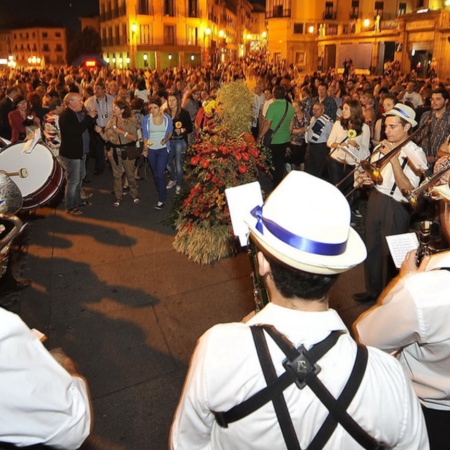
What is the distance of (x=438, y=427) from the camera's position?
83.5 inches

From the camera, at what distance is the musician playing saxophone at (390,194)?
425cm

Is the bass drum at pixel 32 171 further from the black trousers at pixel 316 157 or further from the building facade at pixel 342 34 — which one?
the building facade at pixel 342 34

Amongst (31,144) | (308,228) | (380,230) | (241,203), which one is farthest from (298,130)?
(308,228)

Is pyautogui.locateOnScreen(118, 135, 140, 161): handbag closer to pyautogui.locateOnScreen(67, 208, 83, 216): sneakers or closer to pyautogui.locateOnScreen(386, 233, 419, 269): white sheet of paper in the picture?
pyautogui.locateOnScreen(67, 208, 83, 216): sneakers

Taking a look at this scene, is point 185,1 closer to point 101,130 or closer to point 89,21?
point 89,21

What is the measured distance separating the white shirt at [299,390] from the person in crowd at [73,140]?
6.47 meters

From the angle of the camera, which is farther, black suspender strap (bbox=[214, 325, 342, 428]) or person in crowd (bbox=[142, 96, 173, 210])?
person in crowd (bbox=[142, 96, 173, 210])

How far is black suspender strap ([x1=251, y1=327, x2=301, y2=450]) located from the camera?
1354mm

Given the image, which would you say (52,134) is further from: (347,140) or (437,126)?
(437,126)

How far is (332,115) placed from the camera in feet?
30.9

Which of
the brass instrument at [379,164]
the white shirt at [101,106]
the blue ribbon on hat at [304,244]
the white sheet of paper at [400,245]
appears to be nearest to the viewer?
the blue ribbon on hat at [304,244]

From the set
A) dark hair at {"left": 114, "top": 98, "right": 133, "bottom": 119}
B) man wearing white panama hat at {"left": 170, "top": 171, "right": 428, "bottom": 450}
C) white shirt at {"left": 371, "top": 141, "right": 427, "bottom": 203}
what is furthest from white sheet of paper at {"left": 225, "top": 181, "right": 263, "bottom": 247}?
dark hair at {"left": 114, "top": 98, "right": 133, "bottom": 119}

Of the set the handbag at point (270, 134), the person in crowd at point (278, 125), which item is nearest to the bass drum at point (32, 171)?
the person in crowd at point (278, 125)

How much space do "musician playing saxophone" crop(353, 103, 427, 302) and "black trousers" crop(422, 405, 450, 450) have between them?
2.56 m
